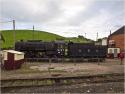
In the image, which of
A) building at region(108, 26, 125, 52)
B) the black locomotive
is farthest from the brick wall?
the black locomotive

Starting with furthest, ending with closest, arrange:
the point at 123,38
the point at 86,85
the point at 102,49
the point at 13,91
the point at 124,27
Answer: the point at 124,27 → the point at 123,38 → the point at 102,49 → the point at 86,85 → the point at 13,91

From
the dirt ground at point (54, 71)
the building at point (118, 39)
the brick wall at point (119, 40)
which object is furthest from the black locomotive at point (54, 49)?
the brick wall at point (119, 40)

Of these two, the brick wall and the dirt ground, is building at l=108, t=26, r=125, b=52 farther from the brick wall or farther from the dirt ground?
the dirt ground

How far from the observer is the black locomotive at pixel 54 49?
37.7 meters

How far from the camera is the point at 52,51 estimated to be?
124 feet

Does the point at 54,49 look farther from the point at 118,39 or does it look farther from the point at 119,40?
the point at 118,39

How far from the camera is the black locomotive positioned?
124 ft

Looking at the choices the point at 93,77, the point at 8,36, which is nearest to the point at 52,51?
the point at 93,77

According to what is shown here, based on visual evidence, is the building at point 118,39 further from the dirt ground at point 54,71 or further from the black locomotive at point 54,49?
the dirt ground at point 54,71

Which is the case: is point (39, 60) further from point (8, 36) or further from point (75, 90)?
point (8, 36)

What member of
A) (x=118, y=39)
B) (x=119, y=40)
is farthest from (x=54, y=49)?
(x=118, y=39)

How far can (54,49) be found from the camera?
37781 mm

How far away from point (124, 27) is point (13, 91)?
50.2 metres

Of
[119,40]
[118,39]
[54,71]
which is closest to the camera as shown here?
[54,71]
